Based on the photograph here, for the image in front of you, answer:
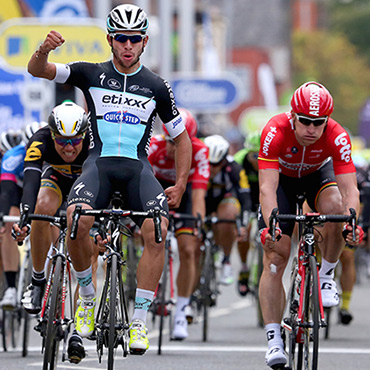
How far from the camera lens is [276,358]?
8703mm

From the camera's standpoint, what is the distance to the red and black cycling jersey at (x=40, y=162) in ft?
31.8

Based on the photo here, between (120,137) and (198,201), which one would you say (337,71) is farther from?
(120,137)

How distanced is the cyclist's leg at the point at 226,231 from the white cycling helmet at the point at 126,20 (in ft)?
22.2

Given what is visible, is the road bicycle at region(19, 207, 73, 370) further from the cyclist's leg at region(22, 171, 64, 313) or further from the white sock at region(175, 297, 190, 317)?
the white sock at region(175, 297, 190, 317)

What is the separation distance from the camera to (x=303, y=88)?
891cm

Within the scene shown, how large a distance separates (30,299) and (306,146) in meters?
2.51

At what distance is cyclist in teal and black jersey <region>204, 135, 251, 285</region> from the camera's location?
14.7m

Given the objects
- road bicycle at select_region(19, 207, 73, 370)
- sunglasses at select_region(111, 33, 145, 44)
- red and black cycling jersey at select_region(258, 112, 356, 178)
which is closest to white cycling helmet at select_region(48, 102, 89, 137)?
road bicycle at select_region(19, 207, 73, 370)

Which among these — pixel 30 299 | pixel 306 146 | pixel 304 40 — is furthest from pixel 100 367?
pixel 304 40

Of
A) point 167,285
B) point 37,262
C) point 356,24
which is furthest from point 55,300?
point 356,24

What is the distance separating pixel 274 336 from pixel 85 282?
1352 millimetres

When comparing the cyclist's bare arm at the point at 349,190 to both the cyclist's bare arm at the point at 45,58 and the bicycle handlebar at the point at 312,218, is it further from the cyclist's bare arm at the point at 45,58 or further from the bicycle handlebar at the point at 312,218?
the cyclist's bare arm at the point at 45,58

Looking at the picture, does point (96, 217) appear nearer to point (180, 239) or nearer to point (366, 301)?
point (180, 239)

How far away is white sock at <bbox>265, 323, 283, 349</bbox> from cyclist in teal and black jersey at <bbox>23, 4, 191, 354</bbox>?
0.91 meters
